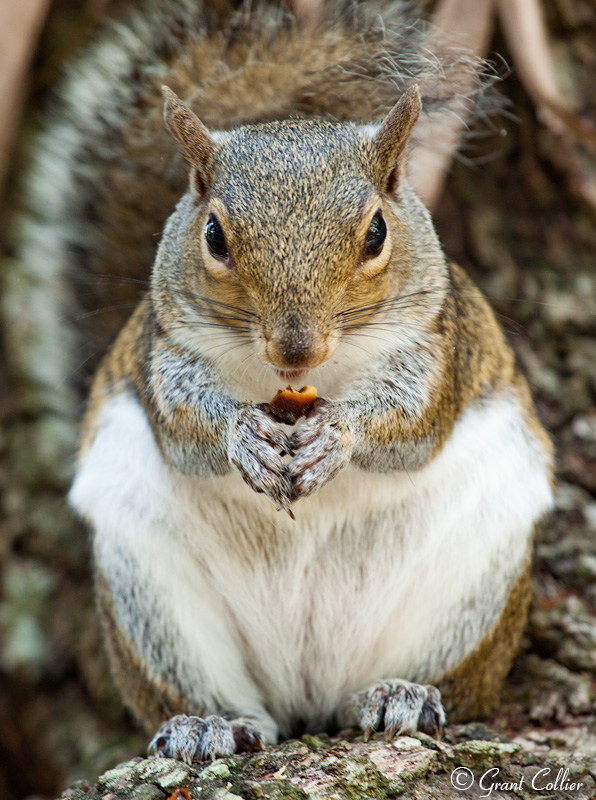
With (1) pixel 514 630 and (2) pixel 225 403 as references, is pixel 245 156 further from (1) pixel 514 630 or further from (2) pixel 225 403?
(1) pixel 514 630

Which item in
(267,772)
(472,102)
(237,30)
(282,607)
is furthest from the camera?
(237,30)

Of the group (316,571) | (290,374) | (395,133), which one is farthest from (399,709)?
(395,133)

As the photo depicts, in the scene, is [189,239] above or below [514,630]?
above

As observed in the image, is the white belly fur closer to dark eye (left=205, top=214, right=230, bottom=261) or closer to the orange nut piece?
the orange nut piece

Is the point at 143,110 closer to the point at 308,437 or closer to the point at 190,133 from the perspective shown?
the point at 190,133

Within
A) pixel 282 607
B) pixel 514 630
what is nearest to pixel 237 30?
pixel 282 607

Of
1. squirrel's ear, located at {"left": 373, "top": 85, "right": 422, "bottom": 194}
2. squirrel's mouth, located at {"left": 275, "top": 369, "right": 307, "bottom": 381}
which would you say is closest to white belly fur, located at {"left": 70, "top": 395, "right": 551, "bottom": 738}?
squirrel's mouth, located at {"left": 275, "top": 369, "right": 307, "bottom": 381}

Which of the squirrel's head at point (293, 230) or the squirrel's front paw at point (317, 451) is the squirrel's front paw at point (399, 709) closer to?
the squirrel's front paw at point (317, 451)
